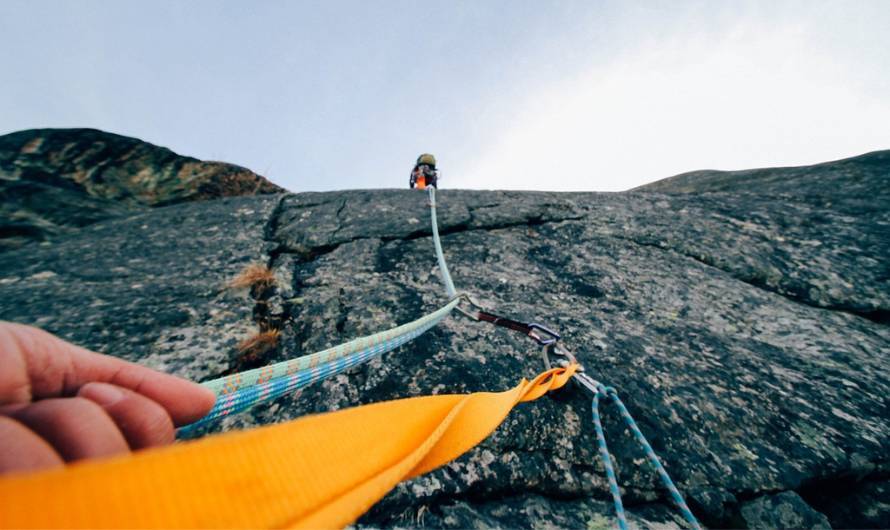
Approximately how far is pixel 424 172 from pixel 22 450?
21.4 ft

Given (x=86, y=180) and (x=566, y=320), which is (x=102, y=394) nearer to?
(x=566, y=320)

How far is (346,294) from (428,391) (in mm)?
989

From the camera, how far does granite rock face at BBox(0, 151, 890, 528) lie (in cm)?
122

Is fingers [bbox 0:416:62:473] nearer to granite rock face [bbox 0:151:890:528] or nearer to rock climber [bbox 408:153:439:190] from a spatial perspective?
granite rock face [bbox 0:151:890:528]

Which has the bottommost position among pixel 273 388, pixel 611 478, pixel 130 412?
pixel 611 478

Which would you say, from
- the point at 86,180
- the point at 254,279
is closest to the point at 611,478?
the point at 254,279

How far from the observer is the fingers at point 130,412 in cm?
55

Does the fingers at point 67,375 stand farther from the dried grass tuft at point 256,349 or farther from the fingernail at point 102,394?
the dried grass tuft at point 256,349

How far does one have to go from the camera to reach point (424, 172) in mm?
6609

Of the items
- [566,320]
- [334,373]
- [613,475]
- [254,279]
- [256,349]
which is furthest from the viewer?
[254,279]

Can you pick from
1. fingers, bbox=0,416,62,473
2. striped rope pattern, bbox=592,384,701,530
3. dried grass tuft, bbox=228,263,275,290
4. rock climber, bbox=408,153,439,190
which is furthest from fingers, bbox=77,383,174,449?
rock climber, bbox=408,153,439,190

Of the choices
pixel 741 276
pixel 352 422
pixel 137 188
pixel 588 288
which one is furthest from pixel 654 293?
pixel 137 188

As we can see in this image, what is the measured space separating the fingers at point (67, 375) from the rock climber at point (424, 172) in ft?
20.0

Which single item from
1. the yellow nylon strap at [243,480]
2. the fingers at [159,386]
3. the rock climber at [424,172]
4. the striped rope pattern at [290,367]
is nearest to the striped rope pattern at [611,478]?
the yellow nylon strap at [243,480]
